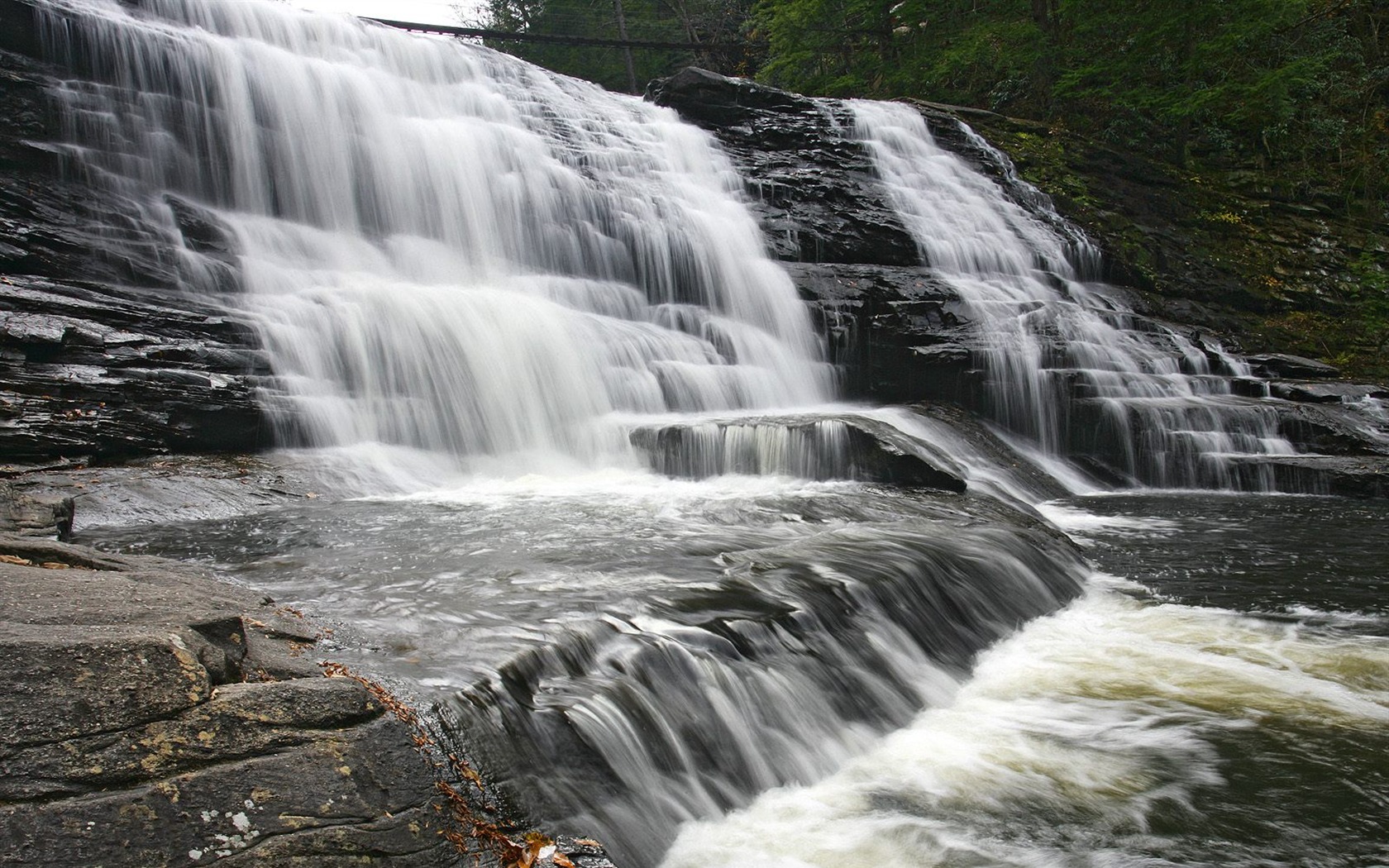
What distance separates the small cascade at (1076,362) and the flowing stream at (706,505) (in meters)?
0.06

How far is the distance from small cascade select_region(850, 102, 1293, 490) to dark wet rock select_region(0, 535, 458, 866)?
32.7 ft

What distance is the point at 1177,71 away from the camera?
57.8 feet

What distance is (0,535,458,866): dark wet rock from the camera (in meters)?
1.74

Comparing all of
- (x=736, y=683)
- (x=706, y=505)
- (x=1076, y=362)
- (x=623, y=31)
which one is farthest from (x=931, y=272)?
(x=623, y=31)

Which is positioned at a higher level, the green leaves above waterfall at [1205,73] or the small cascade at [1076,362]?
the green leaves above waterfall at [1205,73]

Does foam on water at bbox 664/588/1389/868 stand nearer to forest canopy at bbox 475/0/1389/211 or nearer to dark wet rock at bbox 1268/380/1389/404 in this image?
dark wet rock at bbox 1268/380/1389/404

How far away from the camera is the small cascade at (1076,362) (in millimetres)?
10305

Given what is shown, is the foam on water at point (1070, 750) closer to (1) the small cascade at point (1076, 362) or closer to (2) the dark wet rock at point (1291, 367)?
(1) the small cascade at point (1076, 362)

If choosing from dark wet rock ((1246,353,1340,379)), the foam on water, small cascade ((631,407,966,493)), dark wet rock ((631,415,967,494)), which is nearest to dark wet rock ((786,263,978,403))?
small cascade ((631,407,966,493))

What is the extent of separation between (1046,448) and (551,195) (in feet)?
25.3

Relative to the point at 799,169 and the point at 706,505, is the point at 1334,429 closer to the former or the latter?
the point at 706,505

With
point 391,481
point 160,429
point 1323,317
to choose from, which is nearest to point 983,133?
point 1323,317

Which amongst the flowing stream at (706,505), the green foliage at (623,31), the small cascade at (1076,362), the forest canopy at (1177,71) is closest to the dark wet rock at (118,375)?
the flowing stream at (706,505)

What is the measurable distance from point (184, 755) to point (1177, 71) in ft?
67.8
